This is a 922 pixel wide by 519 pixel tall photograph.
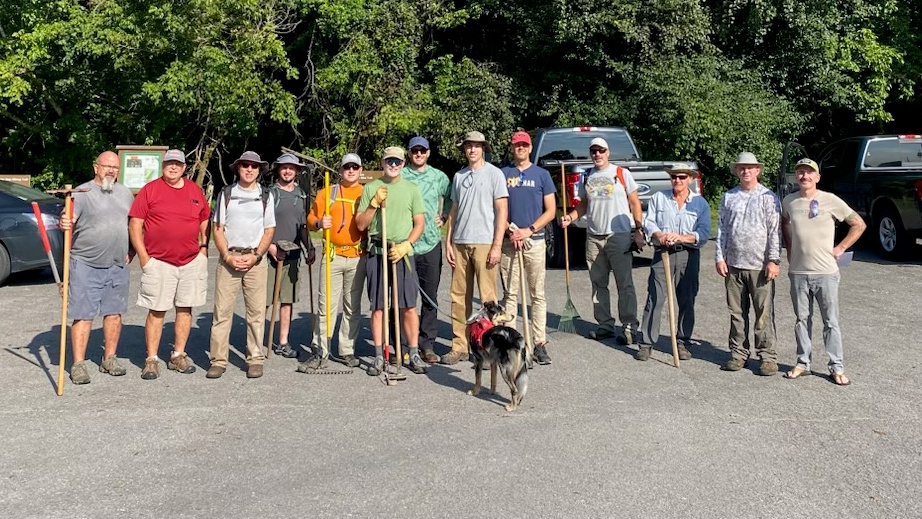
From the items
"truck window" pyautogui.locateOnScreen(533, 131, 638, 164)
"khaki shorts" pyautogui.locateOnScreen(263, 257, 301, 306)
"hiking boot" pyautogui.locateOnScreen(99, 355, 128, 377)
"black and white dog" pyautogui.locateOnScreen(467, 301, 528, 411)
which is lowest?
"hiking boot" pyautogui.locateOnScreen(99, 355, 128, 377)

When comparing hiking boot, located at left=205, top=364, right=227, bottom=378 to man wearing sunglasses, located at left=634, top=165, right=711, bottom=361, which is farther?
man wearing sunglasses, located at left=634, top=165, right=711, bottom=361

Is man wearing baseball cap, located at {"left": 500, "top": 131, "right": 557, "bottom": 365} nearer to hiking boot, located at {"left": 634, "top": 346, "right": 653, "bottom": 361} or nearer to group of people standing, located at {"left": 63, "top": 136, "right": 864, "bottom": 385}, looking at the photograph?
group of people standing, located at {"left": 63, "top": 136, "right": 864, "bottom": 385}

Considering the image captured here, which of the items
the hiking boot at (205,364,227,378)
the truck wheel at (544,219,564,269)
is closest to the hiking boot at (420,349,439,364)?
the hiking boot at (205,364,227,378)

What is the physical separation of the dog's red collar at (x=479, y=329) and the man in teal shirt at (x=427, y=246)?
1.07 m

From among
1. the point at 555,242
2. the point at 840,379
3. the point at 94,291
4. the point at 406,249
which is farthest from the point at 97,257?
the point at 555,242

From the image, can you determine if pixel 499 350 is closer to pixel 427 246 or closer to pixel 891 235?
pixel 427 246

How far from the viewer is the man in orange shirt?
301 inches

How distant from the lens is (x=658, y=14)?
20.7m

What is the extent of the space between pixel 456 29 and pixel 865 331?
56.1 ft

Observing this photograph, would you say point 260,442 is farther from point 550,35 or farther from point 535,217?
point 550,35

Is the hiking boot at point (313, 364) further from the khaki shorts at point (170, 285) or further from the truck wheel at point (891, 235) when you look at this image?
the truck wheel at point (891, 235)

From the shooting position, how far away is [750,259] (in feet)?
24.6

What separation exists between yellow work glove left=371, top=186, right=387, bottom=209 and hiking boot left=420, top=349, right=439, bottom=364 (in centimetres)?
142

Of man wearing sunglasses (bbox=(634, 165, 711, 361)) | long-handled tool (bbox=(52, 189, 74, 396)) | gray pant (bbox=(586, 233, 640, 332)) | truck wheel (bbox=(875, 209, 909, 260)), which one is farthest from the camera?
truck wheel (bbox=(875, 209, 909, 260))
